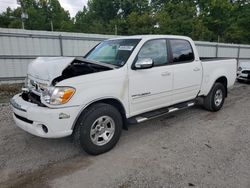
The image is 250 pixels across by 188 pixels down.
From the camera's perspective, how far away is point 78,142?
3.42 metres

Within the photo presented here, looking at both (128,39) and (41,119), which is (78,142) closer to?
(41,119)

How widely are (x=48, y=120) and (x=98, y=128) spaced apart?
0.81 metres

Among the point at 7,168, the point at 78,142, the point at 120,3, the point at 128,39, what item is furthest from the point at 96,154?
the point at 120,3

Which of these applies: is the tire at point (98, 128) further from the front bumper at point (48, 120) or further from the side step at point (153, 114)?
the side step at point (153, 114)

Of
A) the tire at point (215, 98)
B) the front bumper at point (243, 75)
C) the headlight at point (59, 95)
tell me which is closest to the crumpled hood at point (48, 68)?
the headlight at point (59, 95)

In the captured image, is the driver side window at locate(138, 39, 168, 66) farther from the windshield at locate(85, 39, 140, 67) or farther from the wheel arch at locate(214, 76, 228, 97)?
the wheel arch at locate(214, 76, 228, 97)

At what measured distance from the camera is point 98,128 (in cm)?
358

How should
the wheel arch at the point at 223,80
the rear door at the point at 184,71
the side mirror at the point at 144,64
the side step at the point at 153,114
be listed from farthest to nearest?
1. the wheel arch at the point at 223,80
2. the rear door at the point at 184,71
3. the side step at the point at 153,114
4. the side mirror at the point at 144,64

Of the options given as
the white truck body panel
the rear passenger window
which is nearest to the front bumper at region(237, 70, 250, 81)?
the white truck body panel

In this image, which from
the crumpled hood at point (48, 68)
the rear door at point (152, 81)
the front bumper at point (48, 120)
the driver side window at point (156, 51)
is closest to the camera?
the front bumper at point (48, 120)

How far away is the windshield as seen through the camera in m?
4.02

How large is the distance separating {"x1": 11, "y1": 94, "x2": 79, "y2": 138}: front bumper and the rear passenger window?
2.53 meters

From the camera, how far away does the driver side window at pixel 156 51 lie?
416 centimetres

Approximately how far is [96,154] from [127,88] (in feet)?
3.88
